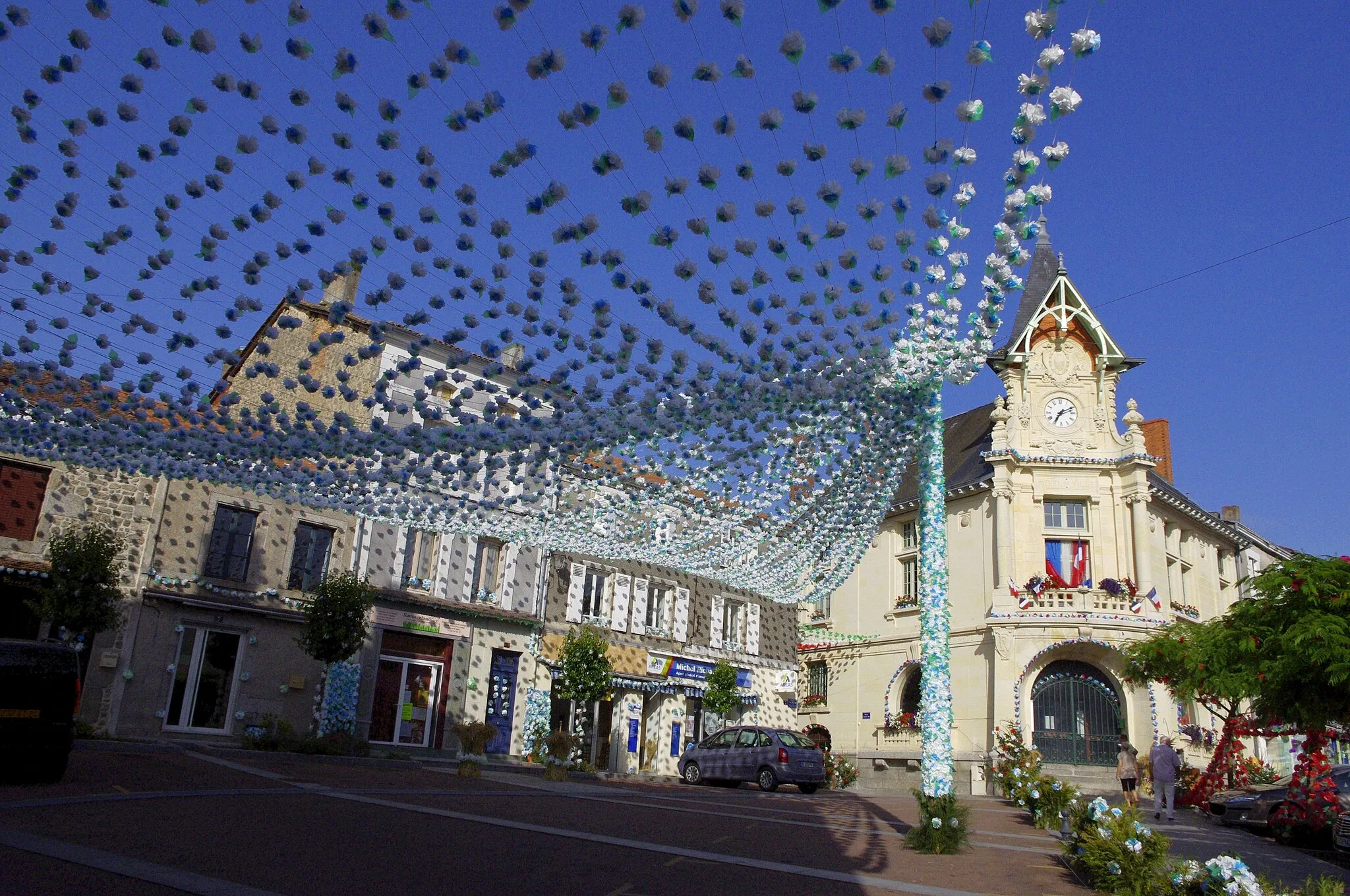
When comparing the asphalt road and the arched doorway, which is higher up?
the arched doorway

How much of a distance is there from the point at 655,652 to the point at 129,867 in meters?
23.2

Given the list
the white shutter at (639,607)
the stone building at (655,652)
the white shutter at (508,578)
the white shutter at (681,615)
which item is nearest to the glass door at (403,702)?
the white shutter at (508,578)

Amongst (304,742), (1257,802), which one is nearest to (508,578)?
(304,742)

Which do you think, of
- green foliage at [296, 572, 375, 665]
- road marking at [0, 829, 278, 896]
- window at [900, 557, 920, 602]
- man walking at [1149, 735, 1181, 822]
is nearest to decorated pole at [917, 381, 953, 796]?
man walking at [1149, 735, 1181, 822]

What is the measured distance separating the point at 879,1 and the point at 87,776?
11866 millimetres

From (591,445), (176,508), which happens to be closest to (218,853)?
(591,445)

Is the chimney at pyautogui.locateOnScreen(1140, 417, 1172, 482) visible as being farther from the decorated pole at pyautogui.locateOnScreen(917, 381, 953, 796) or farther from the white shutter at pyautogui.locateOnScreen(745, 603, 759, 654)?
the decorated pole at pyautogui.locateOnScreen(917, 381, 953, 796)

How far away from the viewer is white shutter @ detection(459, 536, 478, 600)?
25828 millimetres

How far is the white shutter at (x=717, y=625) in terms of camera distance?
1227 inches

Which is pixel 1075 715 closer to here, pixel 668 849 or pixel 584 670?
pixel 584 670

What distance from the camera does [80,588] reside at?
59.4 ft

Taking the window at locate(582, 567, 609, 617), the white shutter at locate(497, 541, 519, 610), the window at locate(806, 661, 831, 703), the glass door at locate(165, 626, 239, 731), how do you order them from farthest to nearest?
1. the window at locate(806, 661, 831, 703)
2. the window at locate(582, 567, 609, 617)
3. the white shutter at locate(497, 541, 519, 610)
4. the glass door at locate(165, 626, 239, 731)

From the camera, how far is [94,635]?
19266 millimetres

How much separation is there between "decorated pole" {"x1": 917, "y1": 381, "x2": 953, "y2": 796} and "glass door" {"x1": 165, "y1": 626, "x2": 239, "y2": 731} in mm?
17005
